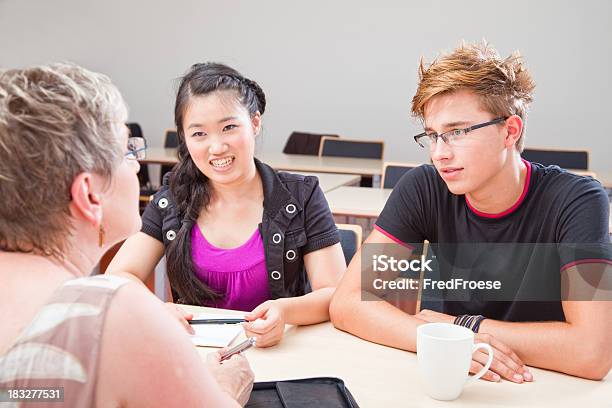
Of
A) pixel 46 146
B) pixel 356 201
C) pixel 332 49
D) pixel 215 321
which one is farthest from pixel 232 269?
pixel 332 49

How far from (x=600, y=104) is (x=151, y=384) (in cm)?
643

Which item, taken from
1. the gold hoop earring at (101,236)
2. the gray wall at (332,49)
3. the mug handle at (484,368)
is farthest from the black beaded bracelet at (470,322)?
the gray wall at (332,49)

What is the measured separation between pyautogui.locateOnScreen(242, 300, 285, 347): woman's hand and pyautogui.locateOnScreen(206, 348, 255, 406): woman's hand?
0.63ft

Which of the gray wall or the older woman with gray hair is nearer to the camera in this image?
the older woman with gray hair

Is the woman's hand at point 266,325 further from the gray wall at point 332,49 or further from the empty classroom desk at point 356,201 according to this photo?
the gray wall at point 332,49

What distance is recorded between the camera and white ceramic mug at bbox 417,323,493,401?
3.77 feet

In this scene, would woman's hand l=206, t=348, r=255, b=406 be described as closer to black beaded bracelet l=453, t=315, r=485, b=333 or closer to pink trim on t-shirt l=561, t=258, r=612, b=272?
black beaded bracelet l=453, t=315, r=485, b=333

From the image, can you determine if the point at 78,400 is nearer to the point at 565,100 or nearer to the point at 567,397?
the point at 567,397

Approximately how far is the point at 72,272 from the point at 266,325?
0.61 meters

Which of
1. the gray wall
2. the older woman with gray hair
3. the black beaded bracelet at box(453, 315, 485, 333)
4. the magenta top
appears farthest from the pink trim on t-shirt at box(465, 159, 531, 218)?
the gray wall

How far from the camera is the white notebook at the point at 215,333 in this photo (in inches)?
56.2

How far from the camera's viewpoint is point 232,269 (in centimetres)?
192

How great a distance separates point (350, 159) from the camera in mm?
5035

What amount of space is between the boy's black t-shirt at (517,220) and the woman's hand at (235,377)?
0.68 m
